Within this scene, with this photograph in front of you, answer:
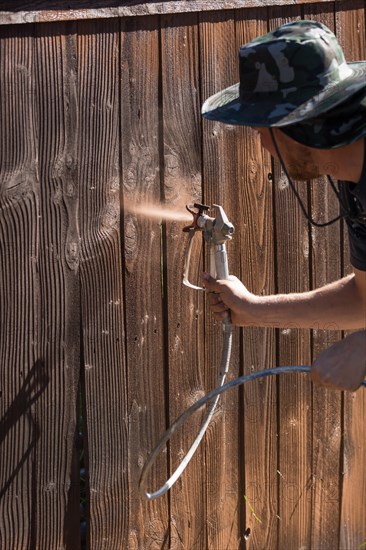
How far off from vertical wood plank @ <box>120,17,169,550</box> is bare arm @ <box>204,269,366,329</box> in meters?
0.52

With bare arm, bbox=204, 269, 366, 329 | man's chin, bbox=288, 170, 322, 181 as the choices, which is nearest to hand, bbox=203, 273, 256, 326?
bare arm, bbox=204, 269, 366, 329

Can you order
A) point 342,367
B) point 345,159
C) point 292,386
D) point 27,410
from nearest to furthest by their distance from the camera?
point 342,367, point 345,159, point 27,410, point 292,386

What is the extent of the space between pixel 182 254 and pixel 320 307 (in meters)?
0.71

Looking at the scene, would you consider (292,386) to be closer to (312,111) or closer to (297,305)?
(297,305)

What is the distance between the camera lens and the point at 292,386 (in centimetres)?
370

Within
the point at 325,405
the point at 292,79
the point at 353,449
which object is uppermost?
the point at 292,79

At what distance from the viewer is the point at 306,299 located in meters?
2.99

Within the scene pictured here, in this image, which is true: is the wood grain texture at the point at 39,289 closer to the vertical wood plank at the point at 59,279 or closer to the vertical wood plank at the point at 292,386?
the vertical wood plank at the point at 59,279

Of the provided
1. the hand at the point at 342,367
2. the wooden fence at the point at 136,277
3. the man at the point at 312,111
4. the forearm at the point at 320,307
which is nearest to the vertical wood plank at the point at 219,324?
the wooden fence at the point at 136,277

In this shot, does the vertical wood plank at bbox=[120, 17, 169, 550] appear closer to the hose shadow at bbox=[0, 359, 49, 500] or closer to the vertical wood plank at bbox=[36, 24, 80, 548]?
the vertical wood plank at bbox=[36, 24, 80, 548]

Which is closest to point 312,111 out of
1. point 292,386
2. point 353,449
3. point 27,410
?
point 292,386

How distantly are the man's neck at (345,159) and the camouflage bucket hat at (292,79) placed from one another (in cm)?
17

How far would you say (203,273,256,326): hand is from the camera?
2.98 metres

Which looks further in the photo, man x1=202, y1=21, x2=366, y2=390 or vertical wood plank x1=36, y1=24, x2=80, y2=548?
vertical wood plank x1=36, y1=24, x2=80, y2=548
